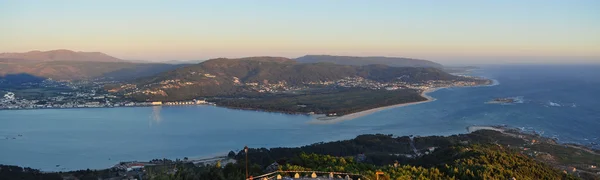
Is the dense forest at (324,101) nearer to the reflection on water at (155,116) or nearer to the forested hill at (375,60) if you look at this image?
the reflection on water at (155,116)

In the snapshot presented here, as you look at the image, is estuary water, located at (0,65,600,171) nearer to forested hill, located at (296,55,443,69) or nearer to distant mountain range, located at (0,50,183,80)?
distant mountain range, located at (0,50,183,80)

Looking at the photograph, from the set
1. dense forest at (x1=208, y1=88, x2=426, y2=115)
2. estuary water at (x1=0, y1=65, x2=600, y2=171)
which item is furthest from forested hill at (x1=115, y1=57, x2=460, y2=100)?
estuary water at (x1=0, y1=65, x2=600, y2=171)

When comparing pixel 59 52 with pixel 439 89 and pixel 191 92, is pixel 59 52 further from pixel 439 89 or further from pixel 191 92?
pixel 439 89

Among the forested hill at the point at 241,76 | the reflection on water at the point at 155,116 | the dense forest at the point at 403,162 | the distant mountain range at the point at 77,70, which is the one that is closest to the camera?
the dense forest at the point at 403,162

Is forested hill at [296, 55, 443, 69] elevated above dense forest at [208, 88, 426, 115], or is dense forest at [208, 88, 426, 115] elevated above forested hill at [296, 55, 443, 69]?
forested hill at [296, 55, 443, 69]

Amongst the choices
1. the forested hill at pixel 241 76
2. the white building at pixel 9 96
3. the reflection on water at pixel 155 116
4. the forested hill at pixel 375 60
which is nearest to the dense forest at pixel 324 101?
the reflection on water at pixel 155 116

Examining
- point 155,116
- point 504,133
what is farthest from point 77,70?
point 504,133
